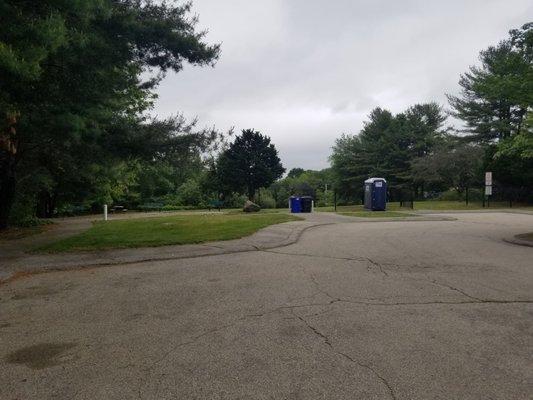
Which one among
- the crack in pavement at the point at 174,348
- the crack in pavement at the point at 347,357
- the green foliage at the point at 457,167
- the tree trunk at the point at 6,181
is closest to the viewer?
the crack in pavement at the point at 347,357

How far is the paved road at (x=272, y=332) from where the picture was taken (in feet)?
11.4

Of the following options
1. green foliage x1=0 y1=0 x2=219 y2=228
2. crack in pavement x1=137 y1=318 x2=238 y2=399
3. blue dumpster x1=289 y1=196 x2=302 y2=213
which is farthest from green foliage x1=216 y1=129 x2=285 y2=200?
crack in pavement x1=137 y1=318 x2=238 y2=399

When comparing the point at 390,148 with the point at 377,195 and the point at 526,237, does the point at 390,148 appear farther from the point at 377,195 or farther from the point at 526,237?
the point at 526,237

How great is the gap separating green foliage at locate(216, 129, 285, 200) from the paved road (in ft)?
125

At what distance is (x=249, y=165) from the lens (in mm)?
47688

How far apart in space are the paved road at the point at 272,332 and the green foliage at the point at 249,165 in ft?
125

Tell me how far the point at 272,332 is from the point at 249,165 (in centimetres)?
4334

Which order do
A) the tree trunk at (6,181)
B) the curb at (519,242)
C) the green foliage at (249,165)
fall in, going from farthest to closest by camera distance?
the green foliage at (249,165) → the tree trunk at (6,181) → the curb at (519,242)

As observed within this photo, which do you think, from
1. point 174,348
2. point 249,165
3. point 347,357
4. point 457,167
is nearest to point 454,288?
point 347,357

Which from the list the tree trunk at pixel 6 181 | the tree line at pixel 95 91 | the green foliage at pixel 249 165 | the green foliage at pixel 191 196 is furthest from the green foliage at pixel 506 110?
the green foliage at pixel 191 196

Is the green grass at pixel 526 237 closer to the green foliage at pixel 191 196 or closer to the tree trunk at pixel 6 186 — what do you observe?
the tree trunk at pixel 6 186

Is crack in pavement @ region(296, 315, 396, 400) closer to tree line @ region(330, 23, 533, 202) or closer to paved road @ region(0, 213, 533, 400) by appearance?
paved road @ region(0, 213, 533, 400)

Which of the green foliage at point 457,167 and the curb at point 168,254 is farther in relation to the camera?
the green foliage at point 457,167

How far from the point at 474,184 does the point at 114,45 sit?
3739 cm
